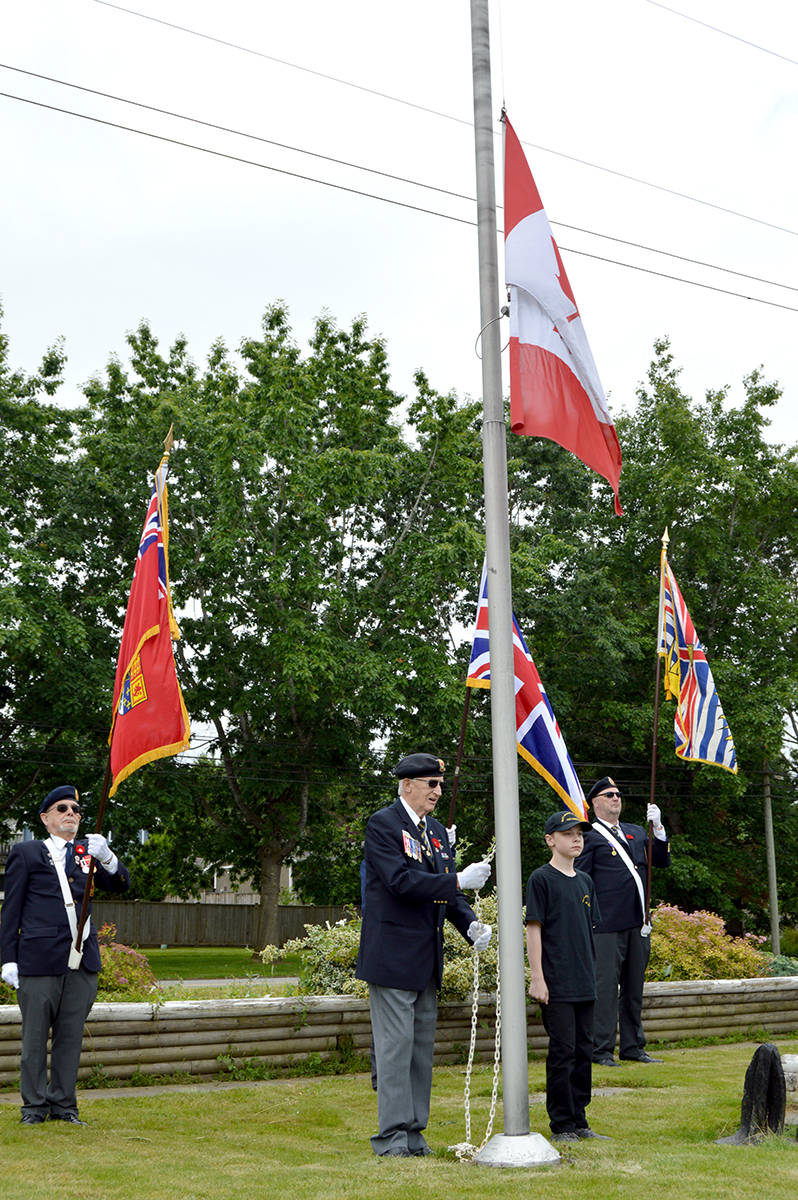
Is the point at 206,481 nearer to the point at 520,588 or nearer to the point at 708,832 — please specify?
the point at 520,588

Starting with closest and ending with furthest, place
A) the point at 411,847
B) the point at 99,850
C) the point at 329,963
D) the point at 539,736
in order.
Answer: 1. the point at 411,847
2. the point at 99,850
3. the point at 539,736
4. the point at 329,963

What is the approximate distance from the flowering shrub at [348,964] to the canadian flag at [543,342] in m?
4.32

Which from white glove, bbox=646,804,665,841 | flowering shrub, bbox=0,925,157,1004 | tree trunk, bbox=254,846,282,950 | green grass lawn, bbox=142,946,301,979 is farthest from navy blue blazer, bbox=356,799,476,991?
tree trunk, bbox=254,846,282,950

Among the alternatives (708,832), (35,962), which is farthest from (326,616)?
(35,962)

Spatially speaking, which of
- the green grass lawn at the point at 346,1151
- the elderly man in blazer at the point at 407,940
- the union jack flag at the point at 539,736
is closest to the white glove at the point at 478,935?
the elderly man in blazer at the point at 407,940

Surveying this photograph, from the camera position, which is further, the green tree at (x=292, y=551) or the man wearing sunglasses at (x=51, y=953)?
the green tree at (x=292, y=551)

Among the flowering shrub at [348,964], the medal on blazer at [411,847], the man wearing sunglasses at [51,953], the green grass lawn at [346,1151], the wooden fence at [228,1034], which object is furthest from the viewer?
the flowering shrub at [348,964]

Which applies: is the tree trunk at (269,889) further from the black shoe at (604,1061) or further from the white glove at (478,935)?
the white glove at (478,935)

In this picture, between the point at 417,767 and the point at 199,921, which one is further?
the point at 199,921

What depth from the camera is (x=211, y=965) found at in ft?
96.3

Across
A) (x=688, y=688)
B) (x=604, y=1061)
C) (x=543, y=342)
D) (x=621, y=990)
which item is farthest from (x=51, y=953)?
(x=688, y=688)

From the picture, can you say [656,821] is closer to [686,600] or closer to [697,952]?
[697,952]

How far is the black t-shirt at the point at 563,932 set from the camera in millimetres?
6230

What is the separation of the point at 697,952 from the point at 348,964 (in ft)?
14.1
